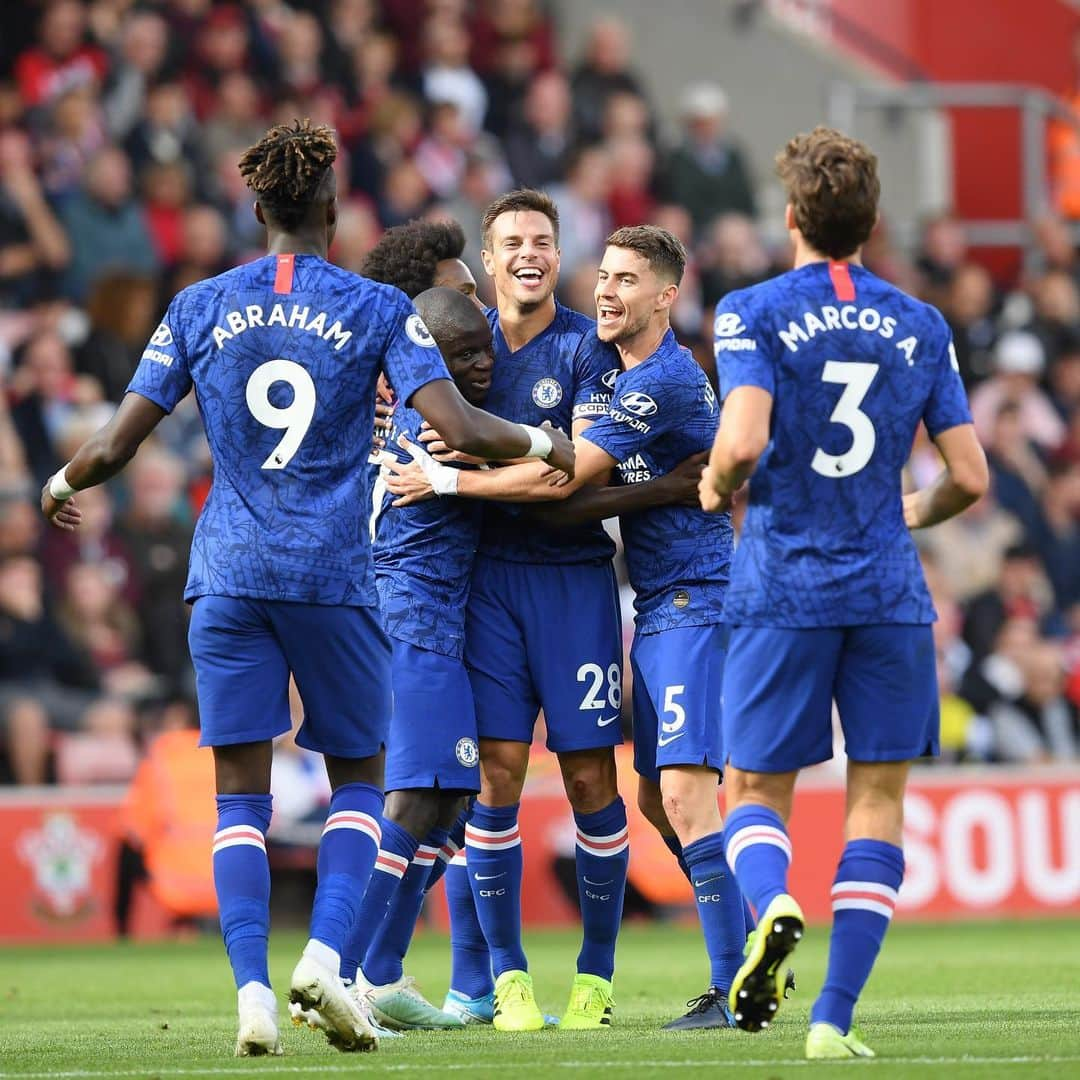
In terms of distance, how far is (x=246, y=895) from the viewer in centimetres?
629

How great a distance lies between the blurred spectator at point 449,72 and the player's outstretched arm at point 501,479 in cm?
1065

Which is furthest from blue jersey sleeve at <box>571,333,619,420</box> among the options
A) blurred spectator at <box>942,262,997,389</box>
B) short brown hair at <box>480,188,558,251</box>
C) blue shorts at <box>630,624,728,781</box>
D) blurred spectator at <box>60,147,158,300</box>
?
blurred spectator at <box>942,262,997,389</box>

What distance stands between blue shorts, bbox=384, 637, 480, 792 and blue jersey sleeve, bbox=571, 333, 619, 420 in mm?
965

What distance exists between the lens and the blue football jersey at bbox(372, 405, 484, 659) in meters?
7.32

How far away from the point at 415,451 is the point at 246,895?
5.82 feet

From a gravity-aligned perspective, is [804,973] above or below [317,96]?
below

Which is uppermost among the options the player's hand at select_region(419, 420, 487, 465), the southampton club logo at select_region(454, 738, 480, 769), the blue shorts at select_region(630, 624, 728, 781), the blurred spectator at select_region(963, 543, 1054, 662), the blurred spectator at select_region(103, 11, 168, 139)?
the blurred spectator at select_region(103, 11, 168, 139)

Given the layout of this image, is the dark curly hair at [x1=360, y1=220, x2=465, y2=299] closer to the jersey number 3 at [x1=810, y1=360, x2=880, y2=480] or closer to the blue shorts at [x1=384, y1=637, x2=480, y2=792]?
the blue shorts at [x1=384, y1=637, x2=480, y2=792]

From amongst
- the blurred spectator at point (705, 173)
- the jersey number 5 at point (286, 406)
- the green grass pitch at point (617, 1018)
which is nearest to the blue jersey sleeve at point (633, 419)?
the jersey number 5 at point (286, 406)

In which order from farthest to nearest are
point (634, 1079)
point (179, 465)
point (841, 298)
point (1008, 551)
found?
point (1008, 551), point (179, 465), point (841, 298), point (634, 1079)

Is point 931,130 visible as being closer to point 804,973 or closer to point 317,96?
point 317,96

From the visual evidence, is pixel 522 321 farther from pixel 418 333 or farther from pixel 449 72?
pixel 449 72

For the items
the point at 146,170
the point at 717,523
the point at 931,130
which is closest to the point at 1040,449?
the point at 931,130

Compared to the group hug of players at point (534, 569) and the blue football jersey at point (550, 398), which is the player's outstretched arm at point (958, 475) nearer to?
the group hug of players at point (534, 569)
